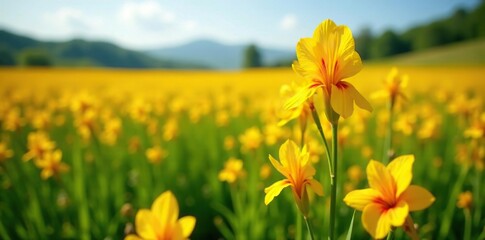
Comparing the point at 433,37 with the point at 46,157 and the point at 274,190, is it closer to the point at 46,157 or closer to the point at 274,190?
the point at 46,157

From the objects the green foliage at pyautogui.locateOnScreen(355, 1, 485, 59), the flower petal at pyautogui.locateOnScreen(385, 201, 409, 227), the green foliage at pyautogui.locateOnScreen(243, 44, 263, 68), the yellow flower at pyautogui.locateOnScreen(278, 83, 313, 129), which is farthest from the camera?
the green foliage at pyautogui.locateOnScreen(243, 44, 263, 68)

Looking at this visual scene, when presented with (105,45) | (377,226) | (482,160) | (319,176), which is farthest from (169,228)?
(105,45)

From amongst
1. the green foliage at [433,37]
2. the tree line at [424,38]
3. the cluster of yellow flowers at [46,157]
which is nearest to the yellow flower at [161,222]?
the cluster of yellow flowers at [46,157]

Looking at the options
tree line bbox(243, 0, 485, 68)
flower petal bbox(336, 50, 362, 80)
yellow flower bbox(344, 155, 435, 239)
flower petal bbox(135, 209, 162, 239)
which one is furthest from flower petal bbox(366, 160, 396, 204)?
tree line bbox(243, 0, 485, 68)

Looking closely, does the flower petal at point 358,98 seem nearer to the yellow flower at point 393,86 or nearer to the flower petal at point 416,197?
the flower petal at point 416,197

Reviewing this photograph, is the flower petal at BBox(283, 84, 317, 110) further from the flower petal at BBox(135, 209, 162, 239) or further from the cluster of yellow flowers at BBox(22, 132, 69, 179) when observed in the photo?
the cluster of yellow flowers at BBox(22, 132, 69, 179)

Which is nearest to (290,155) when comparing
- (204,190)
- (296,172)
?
(296,172)
